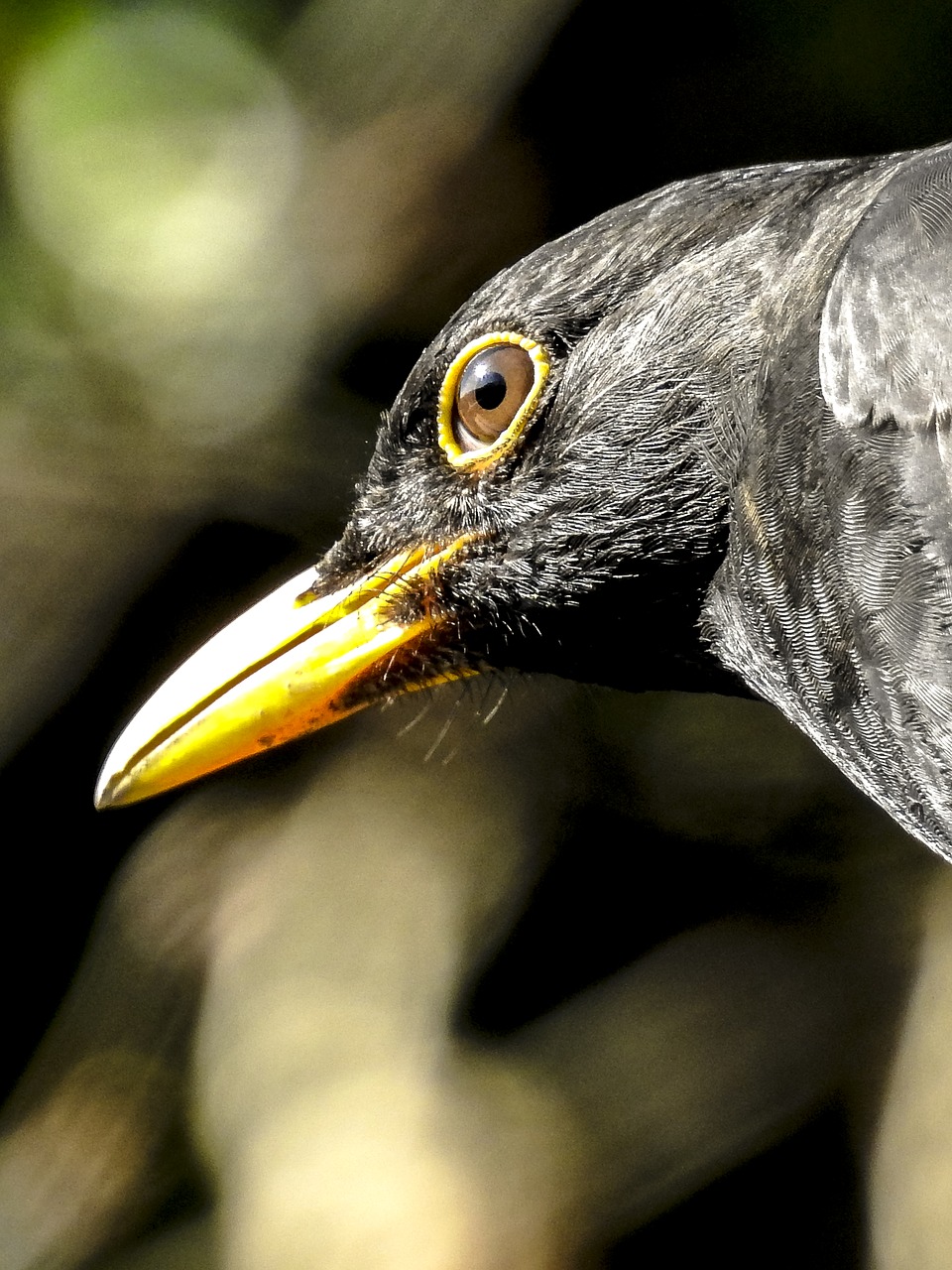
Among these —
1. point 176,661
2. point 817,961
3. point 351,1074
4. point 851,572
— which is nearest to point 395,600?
point 851,572

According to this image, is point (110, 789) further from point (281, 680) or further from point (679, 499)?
point (679, 499)

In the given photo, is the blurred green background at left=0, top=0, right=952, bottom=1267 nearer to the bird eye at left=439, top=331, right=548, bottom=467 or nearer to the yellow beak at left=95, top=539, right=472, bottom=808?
the yellow beak at left=95, top=539, right=472, bottom=808

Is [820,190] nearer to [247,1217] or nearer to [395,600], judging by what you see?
[395,600]

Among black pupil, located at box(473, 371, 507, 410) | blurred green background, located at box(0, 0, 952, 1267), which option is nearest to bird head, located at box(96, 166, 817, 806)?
black pupil, located at box(473, 371, 507, 410)

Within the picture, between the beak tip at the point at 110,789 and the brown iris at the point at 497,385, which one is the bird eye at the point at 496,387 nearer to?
the brown iris at the point at 497,385

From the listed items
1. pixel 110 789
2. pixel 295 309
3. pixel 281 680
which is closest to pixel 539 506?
pixel 281 680

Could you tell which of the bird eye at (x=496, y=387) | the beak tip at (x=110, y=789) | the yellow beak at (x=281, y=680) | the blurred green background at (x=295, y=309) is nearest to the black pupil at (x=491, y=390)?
the bird eye at (x=496, y=387)
